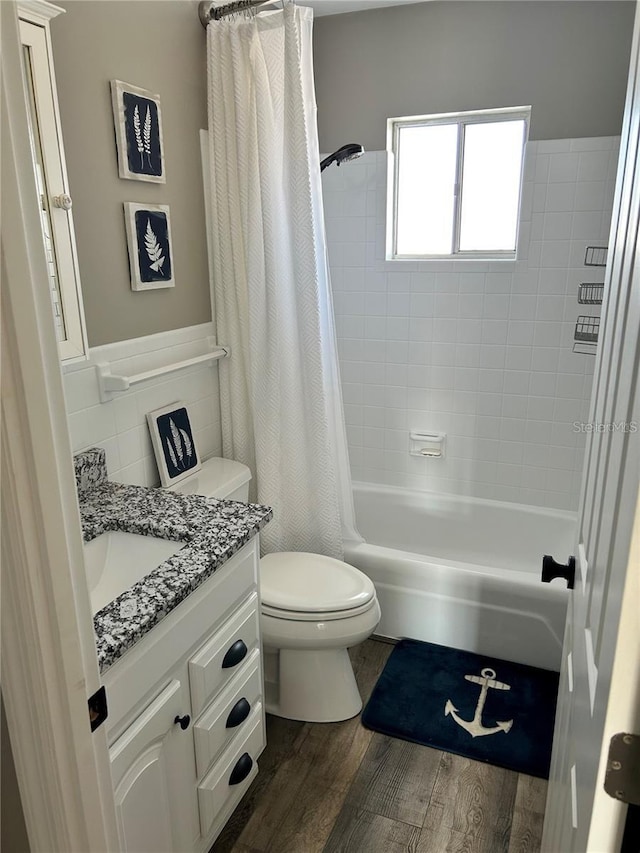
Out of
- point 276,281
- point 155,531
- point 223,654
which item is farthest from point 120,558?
point 276,281

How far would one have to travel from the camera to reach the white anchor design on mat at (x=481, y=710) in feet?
6.75

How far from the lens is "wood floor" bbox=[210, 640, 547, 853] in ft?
5.54

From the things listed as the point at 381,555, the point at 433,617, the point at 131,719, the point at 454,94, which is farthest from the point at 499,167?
the point at 131,719

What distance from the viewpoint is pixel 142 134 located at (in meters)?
1.87

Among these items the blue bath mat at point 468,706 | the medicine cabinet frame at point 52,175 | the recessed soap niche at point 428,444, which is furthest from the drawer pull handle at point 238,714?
the recessed soap niche at point 428,444

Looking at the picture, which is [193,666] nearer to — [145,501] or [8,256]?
[145,501]

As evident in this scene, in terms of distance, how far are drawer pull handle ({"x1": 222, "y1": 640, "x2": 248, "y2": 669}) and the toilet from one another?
0.30m

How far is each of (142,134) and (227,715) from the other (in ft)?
5.47

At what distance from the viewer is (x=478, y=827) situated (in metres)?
1.73

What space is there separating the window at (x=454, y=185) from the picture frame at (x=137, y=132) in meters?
1.23

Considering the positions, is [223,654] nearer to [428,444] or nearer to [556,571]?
[556,571]

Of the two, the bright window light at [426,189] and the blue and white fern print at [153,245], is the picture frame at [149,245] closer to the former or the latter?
the blue and white fern print at [153,245]

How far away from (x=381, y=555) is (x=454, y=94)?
1.93 meters

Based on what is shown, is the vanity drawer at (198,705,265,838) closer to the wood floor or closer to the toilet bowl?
the wood floor
